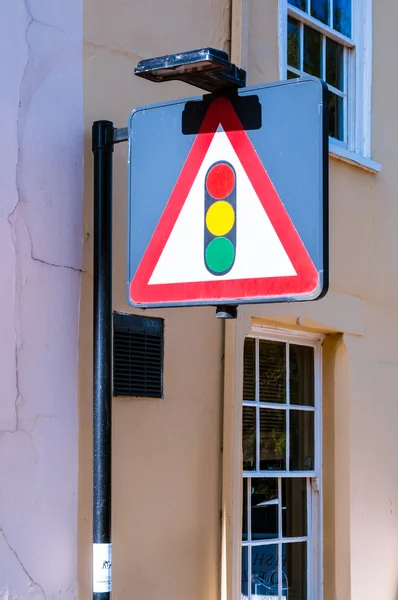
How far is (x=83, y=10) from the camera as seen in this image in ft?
17.8

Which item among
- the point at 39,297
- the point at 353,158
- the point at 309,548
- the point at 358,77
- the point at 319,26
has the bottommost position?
the point at 309,548

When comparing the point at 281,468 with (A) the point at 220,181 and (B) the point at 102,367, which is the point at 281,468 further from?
(A) the point at 220,181

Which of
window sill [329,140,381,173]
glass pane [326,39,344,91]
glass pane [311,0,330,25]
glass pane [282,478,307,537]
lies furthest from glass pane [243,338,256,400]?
glass pane [311,0,330,25]

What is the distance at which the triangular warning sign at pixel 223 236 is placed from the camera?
3.51 meters

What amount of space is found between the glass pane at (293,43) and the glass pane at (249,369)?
1.90 meters

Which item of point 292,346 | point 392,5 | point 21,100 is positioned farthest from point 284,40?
point 21,100

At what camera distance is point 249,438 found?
22.1 feet

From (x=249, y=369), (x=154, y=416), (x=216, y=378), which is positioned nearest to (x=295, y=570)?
(x=249, y=369)

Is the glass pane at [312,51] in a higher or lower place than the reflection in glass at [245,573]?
higher

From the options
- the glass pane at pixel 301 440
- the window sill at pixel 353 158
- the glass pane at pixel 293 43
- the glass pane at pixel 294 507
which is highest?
the glass pane at pixel 293 43

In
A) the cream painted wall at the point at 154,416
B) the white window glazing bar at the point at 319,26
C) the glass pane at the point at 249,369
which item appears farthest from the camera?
the white window glazing bar at the point at 319,26

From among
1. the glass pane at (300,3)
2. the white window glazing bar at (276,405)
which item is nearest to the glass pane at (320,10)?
the glass pane at (300,3)

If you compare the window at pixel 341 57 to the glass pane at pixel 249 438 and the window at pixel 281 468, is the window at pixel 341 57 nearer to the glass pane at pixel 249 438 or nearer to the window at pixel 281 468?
the window at pixel 281 468

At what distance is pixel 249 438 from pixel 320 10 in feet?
9.97
